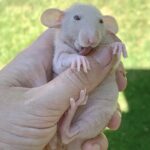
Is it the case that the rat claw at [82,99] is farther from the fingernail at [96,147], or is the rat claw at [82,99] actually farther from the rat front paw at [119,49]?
the fingernail at [96,147]

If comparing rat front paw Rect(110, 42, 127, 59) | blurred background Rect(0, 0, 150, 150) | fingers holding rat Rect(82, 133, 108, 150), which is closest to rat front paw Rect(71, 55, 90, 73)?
rat front paw Rect(110, 42, 127, 59)

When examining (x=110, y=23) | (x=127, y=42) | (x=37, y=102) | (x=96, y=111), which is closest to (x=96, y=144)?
(x=96, y=111)

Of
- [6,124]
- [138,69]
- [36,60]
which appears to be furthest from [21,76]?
[138,69]

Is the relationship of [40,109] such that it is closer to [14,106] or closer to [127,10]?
[14,106]

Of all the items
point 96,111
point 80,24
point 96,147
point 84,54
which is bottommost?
point 96,147

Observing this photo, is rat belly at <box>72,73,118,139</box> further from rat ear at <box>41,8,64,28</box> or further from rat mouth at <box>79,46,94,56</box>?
rat ear at <box>41,8,64,28</box>

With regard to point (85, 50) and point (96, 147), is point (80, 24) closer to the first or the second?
point (85, 50)
